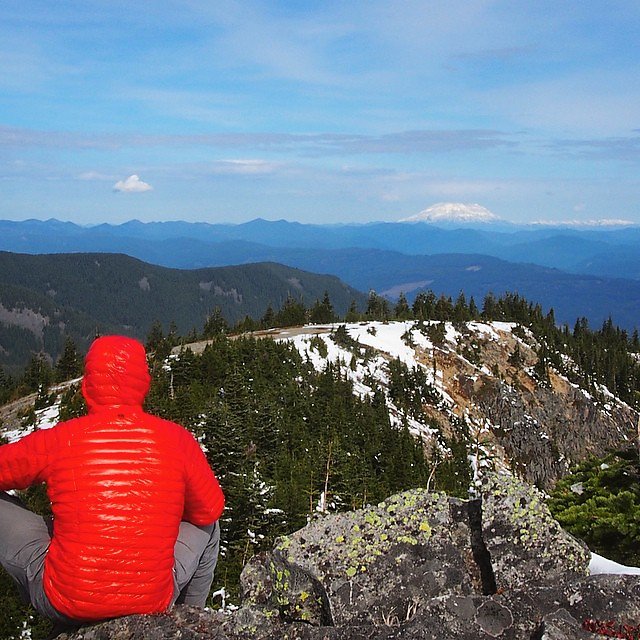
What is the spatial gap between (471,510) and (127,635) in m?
3.96

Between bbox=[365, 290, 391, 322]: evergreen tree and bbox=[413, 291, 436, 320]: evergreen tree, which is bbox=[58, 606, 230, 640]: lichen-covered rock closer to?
bbox=[365, 290, 391, 322]: evergreen tree

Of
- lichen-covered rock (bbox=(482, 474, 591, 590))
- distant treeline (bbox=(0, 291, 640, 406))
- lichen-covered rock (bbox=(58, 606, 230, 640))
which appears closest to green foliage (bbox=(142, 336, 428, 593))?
lichen-covered rock (bbox=(482, 474, 591, 590))

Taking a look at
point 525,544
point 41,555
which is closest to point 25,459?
point 41,555

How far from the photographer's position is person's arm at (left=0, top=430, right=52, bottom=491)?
496 centimetres

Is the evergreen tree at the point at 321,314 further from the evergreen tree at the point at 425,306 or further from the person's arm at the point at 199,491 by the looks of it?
the person's arm at the point at 199,491

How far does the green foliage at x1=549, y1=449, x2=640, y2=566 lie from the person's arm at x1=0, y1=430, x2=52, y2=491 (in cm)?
798

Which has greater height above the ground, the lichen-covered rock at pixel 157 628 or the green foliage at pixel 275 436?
the lichen-covered rock at pixel 157 628

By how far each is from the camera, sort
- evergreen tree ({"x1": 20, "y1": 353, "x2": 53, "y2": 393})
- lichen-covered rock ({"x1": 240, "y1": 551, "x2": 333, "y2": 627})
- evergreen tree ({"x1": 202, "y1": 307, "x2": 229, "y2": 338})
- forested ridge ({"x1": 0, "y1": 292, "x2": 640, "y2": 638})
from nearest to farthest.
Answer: lichen-covered rock ({"x1": 240, "y1": 551, "x2": 333, "y2": 627}), forested ridge ({"x1": 0, "y1": 292, "x2": 640, "y2": 638}), evergreen tree ({"x1": 20, "y1": 353, "x2": 53, "y2": 393}), evergreen tree ({"x1": 202, "y1": 307, "x2": 229, "y2": 338})

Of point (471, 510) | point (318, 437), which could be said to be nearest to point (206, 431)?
point (318, 437)

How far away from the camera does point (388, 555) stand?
641 centimetres

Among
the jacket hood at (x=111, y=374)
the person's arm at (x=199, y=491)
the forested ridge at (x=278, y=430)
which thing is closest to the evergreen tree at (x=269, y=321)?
the forested ridge at (x=278, y=430)

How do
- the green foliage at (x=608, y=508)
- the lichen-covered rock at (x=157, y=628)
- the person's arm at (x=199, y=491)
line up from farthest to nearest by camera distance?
1. the green foliage at (x=608, y=508)
2. the person's arm at (x=199, y=491)
3. the lichen-covered rock at (x=157, y=628)

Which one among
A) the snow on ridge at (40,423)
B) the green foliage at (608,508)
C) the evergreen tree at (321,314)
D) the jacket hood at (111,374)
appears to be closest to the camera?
the jacket hood at (111,374)

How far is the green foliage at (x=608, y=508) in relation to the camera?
9.15 meters
